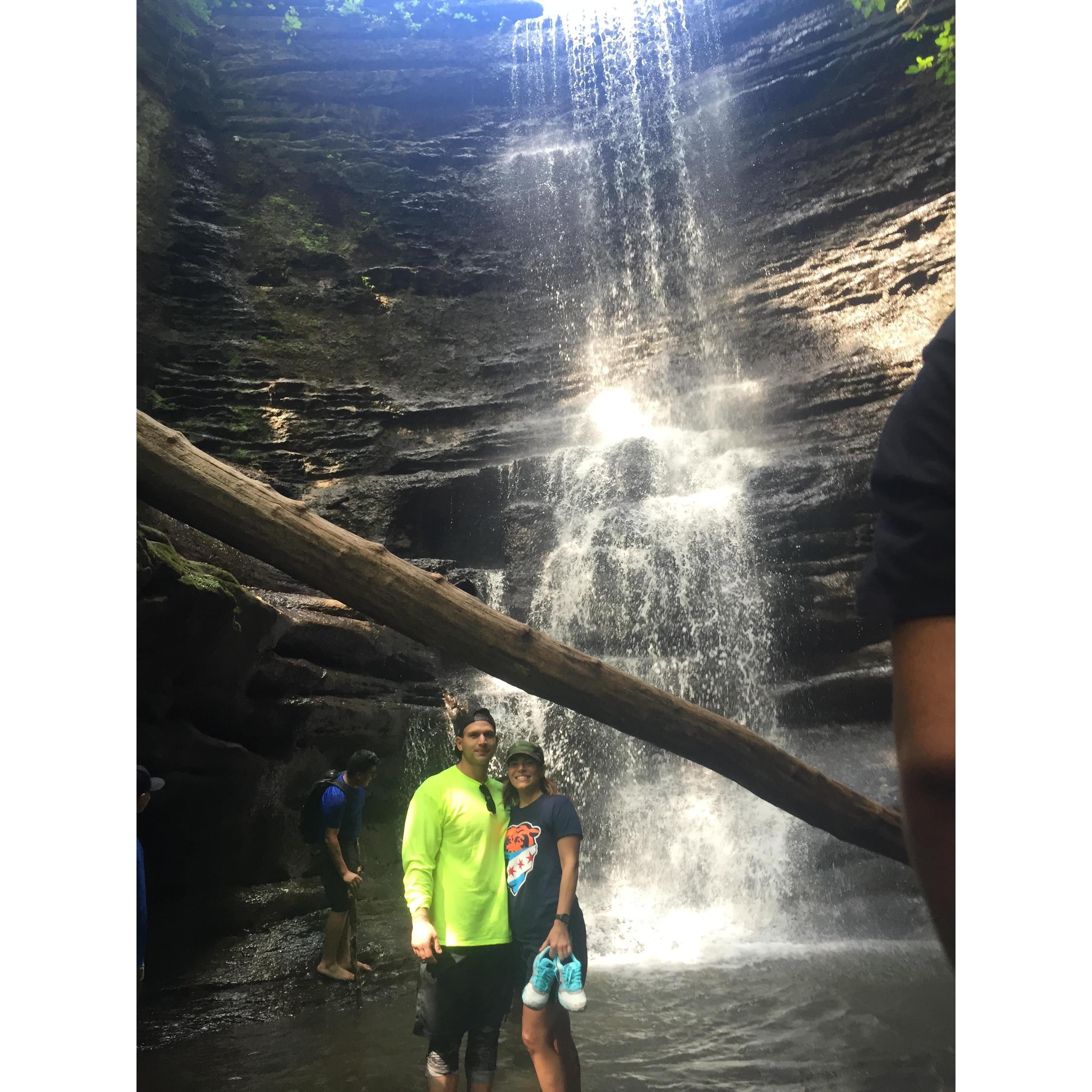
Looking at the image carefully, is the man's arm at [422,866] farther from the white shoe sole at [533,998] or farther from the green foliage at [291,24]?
the green foliage at [291,24]

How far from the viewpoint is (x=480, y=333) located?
439 centimetres

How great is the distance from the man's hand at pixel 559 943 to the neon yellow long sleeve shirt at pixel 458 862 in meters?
0.09

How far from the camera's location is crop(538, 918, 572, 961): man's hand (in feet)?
6.52

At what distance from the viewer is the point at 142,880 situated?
216 cm

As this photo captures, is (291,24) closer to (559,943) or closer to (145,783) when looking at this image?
(145,783)

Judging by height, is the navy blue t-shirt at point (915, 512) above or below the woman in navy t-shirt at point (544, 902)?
above

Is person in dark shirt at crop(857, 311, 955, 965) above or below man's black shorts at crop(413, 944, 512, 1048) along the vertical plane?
above

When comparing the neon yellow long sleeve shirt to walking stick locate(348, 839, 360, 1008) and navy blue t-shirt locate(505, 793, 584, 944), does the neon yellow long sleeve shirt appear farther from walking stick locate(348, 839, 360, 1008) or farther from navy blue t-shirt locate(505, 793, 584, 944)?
walking stick locate(348, 839, 360, 1008)

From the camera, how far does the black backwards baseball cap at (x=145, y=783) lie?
225 centimetres

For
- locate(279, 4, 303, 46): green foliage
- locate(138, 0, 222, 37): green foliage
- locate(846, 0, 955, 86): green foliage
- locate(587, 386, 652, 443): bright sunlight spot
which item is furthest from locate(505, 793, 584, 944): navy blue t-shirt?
locate(279, 4, 303, 46): green foliage

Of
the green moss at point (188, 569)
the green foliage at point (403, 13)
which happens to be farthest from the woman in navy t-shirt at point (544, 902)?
the green foliage at point (403, 13)

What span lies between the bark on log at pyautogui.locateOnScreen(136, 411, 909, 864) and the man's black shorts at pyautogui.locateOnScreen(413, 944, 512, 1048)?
1.95 ft

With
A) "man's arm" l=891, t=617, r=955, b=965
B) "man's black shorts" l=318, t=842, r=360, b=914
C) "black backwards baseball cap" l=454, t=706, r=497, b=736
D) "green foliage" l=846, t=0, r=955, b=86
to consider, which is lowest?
"man's black shorts" l=318, t=842, r=360, b=914

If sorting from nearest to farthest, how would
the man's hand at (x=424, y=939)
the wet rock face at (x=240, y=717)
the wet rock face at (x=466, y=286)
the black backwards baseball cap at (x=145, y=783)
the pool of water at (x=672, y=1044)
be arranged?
the man's hand at (x=424, y=939) → the pool of water at (x=672, y=1044) → the black backwards baseball cap at (x=145, y=783) → the wet rock face at (x=240, y=717) → the wet rock face at (x=466, y=286)
